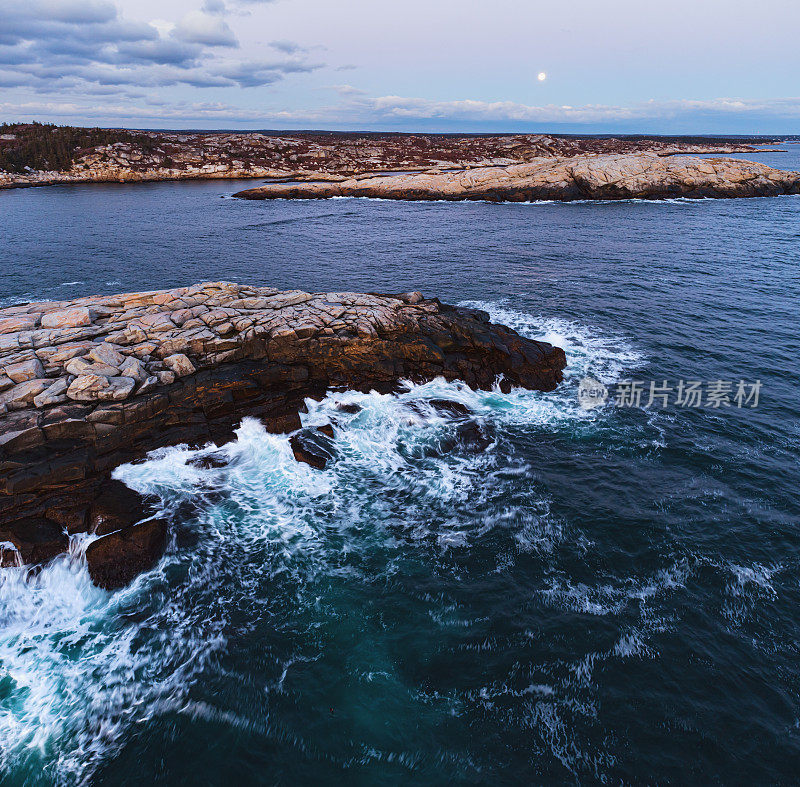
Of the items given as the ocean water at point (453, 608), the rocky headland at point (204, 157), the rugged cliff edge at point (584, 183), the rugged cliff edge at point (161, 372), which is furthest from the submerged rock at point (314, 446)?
the rocky headland at point (204, 157)

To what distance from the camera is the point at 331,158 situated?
15788cm

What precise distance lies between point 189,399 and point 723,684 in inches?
889

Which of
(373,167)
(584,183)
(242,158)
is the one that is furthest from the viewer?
(242,158)

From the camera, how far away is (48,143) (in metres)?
132

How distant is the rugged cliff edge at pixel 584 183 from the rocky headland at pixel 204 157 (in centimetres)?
2117

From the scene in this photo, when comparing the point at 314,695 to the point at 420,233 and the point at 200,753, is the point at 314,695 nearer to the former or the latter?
the point at 200,753

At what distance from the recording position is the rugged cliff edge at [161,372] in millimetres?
15820

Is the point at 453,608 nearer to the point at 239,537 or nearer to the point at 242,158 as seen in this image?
the point at 239,537

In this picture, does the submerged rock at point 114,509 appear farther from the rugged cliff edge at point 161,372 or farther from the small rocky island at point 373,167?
the small rocky island at point 373,167

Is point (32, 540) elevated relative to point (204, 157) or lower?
lower

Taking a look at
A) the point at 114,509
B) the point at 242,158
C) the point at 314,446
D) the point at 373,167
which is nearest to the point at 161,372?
the point at 114,509

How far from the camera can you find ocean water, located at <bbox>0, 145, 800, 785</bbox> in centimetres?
1023

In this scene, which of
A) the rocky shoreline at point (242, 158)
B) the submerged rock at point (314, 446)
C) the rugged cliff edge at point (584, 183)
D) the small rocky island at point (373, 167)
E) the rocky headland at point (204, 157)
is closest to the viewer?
the submerged rock at point (314, 446)

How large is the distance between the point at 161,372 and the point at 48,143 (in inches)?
→ 6669
